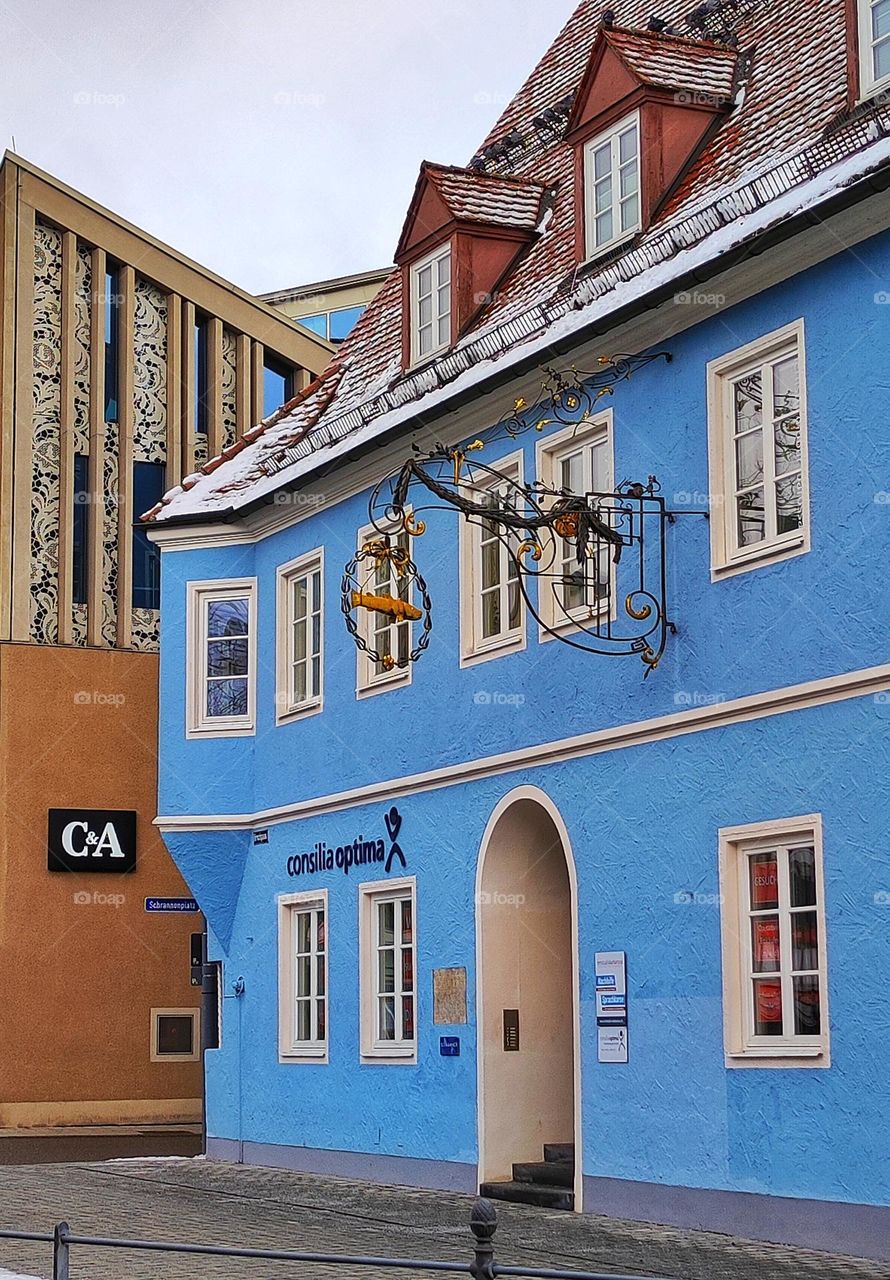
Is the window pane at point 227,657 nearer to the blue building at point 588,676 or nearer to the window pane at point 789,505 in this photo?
the blue building at point 588,676

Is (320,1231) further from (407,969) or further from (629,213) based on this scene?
(629,213)

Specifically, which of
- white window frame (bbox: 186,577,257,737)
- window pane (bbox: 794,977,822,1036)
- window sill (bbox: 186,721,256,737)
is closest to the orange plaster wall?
white window frame (bbox: 186,577,257,737)

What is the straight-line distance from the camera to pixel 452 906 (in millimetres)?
18453

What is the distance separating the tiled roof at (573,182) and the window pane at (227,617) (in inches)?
41.5

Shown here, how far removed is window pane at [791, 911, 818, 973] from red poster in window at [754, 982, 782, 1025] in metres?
0.28

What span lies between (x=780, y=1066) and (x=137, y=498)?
832 inches

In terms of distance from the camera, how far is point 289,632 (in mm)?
22094

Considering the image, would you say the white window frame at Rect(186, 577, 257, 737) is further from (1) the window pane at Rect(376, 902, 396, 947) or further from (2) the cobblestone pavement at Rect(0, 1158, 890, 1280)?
(2) the cobblestone pavement at Rect(0, 1158, 890, 1280)

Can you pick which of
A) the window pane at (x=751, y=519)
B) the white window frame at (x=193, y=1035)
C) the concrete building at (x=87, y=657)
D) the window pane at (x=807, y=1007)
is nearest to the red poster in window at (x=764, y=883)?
the window pane at (x=807, y=1007)

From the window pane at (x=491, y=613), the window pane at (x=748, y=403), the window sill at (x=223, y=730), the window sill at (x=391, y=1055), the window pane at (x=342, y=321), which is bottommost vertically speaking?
the window sill at (x=391, y=1055)

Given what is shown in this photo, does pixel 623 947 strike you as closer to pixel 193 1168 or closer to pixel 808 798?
pixel 808 798

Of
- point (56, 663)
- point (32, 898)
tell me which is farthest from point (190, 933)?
point (56, 663)

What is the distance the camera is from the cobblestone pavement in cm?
1235

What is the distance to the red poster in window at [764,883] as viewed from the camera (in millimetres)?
14252
